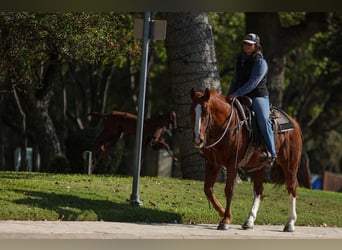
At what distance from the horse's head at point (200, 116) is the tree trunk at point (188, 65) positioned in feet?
20.8

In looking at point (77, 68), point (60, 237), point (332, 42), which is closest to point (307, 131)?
point (332, 42)

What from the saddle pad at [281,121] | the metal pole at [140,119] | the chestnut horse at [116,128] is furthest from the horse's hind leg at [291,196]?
the chestnut horse at [116,128]

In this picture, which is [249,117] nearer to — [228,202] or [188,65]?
[228,202]

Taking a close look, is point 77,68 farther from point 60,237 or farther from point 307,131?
point 60,237

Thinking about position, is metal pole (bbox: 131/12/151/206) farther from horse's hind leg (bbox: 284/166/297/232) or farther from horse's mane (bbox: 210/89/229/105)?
horse's hind leg (bbox: 284/166/297/232)

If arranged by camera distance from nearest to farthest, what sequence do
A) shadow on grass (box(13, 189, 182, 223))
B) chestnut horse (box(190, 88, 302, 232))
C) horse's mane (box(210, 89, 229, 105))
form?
chestnut horse (box(190, 88, 302, 232)) < horse's mane (box(210, 89, 229, 105)) < shadow on grass (box(13, 189, 182, 223))

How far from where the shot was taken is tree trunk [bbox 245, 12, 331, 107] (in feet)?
88.4

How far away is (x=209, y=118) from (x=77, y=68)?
22.1 metres

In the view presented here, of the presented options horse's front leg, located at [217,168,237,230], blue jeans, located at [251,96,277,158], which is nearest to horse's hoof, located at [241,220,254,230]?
horse's front leg, located at [217,168,237,230]

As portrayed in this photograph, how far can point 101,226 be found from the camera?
13148 mm

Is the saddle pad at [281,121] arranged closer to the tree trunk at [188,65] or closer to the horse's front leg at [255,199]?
the horse's front leg at [255,199]

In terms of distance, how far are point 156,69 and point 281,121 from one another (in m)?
23.8

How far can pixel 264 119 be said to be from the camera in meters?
13.9

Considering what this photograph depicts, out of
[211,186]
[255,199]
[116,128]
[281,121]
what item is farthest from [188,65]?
[211,186]
